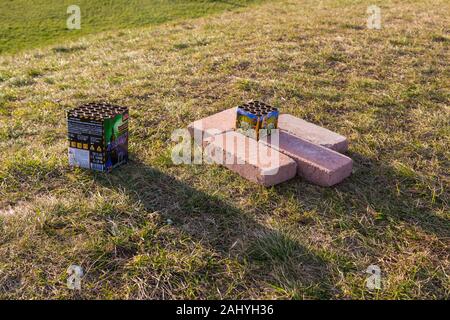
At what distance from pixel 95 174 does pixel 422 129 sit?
2973 mm

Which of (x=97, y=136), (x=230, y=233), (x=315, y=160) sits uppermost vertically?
(x=97, y=136)

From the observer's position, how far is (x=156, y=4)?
14.8 meters

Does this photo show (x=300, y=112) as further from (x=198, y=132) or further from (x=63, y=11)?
(x=63, y=11)

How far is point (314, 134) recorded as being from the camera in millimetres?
4277

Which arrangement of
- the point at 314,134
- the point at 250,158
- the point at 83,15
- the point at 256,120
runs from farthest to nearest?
the point at 83,15 → the point at 314,134 → the point at 256,120 → the point at 250,158

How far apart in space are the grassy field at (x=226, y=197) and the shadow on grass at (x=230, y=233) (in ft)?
0.04

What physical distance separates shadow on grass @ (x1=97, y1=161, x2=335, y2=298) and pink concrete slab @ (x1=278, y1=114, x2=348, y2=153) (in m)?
1.09

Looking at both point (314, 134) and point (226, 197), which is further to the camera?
point (314, 134)

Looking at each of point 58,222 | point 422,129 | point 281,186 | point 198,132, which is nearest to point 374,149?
point 422,129

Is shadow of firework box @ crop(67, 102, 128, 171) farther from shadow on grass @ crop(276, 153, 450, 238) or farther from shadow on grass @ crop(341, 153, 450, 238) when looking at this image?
shadow on grass @ crop(341, 153, 450, 238)

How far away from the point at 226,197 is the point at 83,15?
38.5 ft

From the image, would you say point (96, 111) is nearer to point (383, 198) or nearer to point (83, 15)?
point (383, 198)

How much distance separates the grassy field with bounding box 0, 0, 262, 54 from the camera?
39.7 ft

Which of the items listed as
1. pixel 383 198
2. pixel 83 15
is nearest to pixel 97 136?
pixel 383 198
